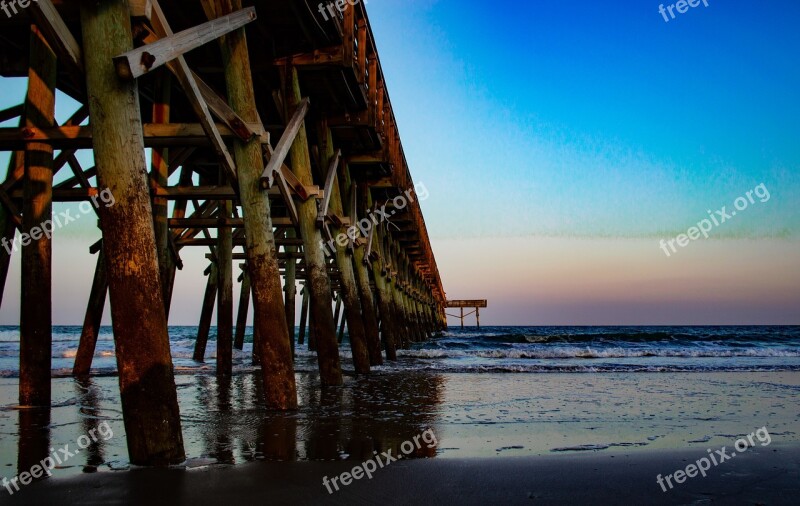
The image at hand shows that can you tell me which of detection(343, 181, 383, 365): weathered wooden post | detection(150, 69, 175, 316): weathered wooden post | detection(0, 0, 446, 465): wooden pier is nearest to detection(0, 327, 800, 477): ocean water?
detection(0, 0, 446, 465): wooden pier

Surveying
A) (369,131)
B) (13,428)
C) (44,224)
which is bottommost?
(13,428)

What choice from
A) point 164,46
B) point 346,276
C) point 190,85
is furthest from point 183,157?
point 164,46

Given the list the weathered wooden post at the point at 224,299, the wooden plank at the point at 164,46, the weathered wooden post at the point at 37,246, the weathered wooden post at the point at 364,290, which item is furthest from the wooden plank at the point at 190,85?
the weathered wooden post at the point at 224,299

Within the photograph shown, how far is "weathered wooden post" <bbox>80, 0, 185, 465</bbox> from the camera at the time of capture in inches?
116

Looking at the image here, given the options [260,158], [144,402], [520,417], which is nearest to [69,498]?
[144,402]

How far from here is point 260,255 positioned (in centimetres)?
509

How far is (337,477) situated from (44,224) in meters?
3.78

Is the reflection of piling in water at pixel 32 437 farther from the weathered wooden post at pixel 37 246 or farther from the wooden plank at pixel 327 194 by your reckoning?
the wooden plank at pixel 327 194

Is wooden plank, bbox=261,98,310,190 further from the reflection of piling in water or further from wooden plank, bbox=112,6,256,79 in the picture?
the reflection of piling in water

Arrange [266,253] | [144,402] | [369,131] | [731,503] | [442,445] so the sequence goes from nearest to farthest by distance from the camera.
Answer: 1. [731,503]
2. [144,402]
3. [442,445]
4. [266,253]
5. [369,131]

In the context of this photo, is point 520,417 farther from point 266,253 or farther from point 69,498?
point 69,498

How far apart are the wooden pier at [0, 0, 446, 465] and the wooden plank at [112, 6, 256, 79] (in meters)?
0.01

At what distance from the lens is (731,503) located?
2611 millimetres

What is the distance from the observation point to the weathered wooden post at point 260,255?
505 centimetres
